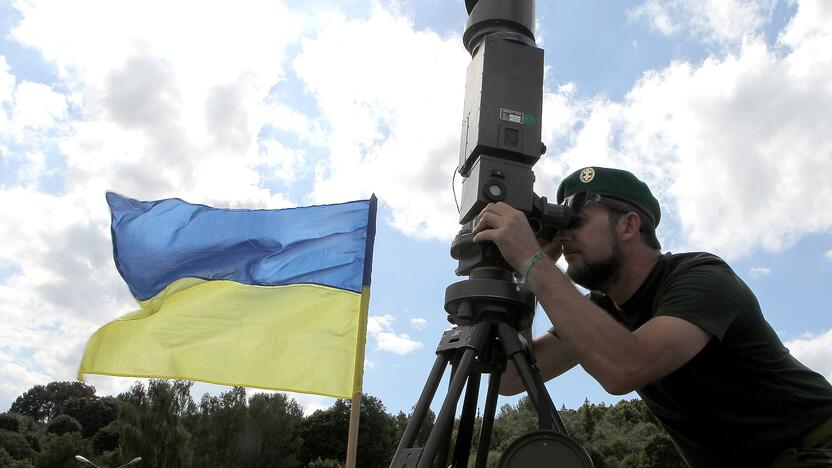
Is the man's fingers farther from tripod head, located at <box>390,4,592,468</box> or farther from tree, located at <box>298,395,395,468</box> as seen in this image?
tree, located at <box>298,395,395,468</box>

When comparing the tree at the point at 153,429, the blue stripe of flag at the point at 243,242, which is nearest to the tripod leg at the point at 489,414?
the blue stripe of flag at the point at 243,242

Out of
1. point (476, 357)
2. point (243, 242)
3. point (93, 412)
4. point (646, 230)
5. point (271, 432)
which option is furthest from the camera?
point (93, 412)

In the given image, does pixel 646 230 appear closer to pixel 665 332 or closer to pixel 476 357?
pixel 665 332

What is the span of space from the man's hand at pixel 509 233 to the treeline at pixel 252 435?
109 feet

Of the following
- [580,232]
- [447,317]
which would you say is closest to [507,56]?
[580,232]

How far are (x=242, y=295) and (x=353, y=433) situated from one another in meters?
2.37

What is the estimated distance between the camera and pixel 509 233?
204 centimetres

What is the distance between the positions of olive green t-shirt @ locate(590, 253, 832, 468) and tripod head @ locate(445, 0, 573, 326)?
1.74 feet

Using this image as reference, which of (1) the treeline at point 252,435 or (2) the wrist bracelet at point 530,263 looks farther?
(1) the treeline at point 252,435

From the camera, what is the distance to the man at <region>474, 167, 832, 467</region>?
206cm

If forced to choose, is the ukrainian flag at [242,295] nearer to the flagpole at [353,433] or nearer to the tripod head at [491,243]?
the flagpole at [353,433]

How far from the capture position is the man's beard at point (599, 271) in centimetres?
254

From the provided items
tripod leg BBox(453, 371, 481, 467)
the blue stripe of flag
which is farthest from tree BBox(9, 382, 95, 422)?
tripod leg BBox(453, 371, 481, 467)

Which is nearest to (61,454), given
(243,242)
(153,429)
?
(153,429)
